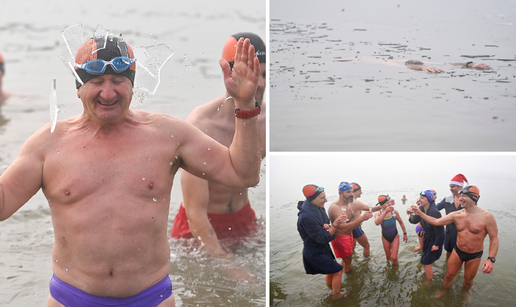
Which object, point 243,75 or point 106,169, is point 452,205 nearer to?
point 243,75

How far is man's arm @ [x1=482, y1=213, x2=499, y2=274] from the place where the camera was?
329 cm

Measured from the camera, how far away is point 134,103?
286 cm

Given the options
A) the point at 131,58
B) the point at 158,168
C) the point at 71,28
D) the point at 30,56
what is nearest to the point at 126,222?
the point at 158,168

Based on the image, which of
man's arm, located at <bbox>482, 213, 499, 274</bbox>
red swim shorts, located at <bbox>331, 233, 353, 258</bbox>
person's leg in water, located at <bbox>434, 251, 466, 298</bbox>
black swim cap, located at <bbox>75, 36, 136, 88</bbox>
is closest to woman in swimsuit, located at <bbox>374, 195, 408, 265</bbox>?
red swim shorts, located at <bbox>331, 233, 353, 258</bbox>

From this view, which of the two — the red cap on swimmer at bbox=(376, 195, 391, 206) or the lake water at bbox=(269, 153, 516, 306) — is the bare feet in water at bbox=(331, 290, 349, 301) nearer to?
the lake water at bbox=(269, 153, 516, 306)

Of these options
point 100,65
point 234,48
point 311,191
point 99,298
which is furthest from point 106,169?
point 311,191

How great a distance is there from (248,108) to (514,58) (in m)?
2.44

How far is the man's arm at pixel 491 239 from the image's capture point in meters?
3.29

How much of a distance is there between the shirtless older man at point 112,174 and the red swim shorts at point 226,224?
182 centimetres

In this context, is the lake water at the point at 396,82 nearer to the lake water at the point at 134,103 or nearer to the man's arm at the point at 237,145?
the lake water at the point at 134,103

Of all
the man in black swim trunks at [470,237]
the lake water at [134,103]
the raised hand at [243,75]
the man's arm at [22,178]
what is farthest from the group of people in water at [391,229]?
the man's arm at [22,178]

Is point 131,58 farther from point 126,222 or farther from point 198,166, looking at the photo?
point 126,222

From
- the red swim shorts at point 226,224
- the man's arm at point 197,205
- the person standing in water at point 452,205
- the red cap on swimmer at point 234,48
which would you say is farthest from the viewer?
the red swim shorts at point 226,224

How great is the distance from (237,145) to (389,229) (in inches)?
73.6
